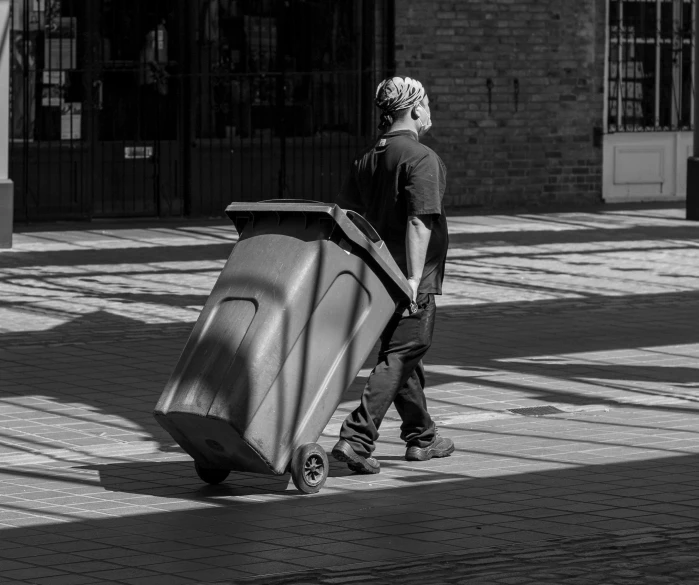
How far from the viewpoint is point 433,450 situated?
7.63m

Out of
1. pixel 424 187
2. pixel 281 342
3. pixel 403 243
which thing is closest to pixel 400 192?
pixel 424 187

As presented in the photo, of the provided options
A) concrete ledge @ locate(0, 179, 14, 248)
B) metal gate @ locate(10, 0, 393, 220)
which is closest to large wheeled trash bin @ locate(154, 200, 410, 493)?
concrete ledge @ locate(0, 179, 14, 248)

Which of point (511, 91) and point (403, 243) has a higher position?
point (511, 91)

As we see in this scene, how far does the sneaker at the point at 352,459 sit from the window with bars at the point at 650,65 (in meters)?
16.1

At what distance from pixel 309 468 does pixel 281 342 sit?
56 centimetres

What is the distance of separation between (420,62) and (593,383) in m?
12.1

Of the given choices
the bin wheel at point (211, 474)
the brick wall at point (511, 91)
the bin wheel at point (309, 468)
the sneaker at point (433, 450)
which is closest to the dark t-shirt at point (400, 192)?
the sneaker at point (433, 450)

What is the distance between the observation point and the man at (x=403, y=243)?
23.9ft

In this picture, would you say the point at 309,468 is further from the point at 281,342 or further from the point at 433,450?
the point at 433,450

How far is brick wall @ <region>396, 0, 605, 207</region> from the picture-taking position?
21.4 meters

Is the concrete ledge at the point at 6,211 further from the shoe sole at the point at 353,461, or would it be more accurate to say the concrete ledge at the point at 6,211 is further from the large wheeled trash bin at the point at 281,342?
the shoe sole at the point at 353,461

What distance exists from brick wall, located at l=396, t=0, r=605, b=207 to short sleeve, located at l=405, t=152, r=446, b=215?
13994 mm

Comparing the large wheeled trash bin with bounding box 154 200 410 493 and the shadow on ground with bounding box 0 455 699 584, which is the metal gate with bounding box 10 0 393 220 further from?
the large wheeled trash bin with bounding box 154 200 410 493

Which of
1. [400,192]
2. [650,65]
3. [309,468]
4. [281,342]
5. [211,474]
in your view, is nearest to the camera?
[281,342]
